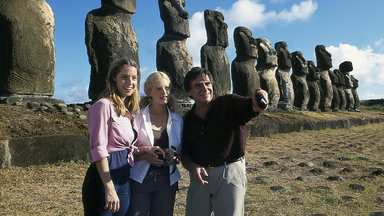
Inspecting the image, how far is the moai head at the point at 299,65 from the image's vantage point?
15.5 metres

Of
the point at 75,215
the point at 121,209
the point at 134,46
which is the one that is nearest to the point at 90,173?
the point at 121,209

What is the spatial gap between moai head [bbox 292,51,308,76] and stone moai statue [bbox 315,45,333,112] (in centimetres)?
323

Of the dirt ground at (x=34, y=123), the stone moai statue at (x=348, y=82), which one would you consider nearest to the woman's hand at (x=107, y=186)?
the dirt ground at (x=34, y=123)

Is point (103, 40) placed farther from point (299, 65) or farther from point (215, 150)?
point (299, 65)

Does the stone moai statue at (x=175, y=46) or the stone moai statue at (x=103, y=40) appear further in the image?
the stone moai statue at (x=175, y=46)

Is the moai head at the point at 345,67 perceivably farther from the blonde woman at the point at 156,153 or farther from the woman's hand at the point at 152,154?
the woman's hand at the point at 152,154

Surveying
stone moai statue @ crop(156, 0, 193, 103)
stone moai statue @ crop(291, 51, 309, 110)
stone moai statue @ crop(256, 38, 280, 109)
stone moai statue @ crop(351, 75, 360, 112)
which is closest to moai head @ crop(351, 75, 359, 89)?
stone moai statue @ crop(351, 75, 360, 112)

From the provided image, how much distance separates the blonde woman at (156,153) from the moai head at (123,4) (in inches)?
199

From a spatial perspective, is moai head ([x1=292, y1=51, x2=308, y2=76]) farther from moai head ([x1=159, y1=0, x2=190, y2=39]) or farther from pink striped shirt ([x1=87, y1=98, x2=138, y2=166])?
pink striped shirt ([x1=87, y1=98, x2=138, y2=166])

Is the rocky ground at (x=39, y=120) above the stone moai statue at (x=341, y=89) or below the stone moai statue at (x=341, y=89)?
below

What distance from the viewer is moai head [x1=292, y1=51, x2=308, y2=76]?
1551 cm

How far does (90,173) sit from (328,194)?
106 inches

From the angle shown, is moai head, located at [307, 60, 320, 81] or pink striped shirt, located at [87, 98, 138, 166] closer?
pink striped shirt, located at [87, 98, 138, 166]

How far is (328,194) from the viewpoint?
3.67 metres
